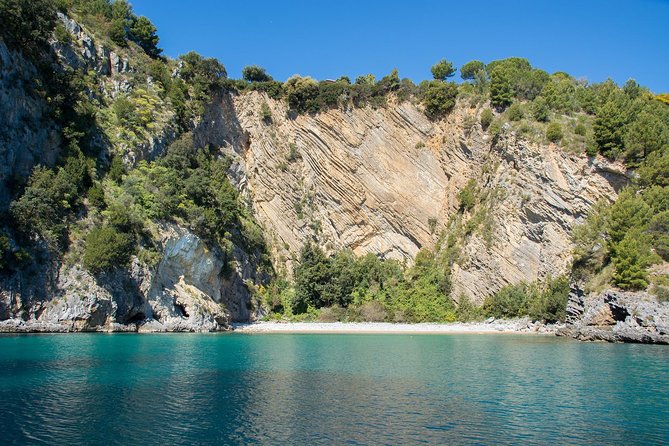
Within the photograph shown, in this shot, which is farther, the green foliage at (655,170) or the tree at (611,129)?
the tree at (611,129)

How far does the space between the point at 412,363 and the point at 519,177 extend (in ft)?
93.4

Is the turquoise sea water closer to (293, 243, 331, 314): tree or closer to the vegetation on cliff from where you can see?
the vegetation on cliff

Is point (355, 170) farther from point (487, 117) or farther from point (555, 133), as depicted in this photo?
point (555, 133)

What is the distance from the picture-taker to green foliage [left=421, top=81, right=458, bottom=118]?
53312mm

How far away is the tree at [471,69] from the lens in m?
58.8

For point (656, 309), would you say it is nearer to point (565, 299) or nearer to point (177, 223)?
point (565, 299)

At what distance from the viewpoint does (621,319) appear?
33.2 m

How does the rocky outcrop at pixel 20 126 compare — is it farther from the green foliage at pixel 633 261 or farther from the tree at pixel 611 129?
the tree at pixel 611 129

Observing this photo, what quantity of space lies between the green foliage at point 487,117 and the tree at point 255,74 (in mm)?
21570

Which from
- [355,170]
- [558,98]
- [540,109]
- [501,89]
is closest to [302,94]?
[355,170]

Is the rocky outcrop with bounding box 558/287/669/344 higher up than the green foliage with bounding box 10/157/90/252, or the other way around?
the green foliage with bounding box 10/157/90/252

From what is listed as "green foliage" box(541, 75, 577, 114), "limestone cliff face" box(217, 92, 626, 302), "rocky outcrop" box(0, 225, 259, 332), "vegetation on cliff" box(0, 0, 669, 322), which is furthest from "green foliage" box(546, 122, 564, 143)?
"rocky outcrop" box(0, 225, 259, 332)

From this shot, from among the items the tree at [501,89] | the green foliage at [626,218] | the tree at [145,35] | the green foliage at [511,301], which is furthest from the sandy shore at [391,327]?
the tree at [145,35]

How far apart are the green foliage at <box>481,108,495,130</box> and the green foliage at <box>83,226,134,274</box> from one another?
1277 inches
